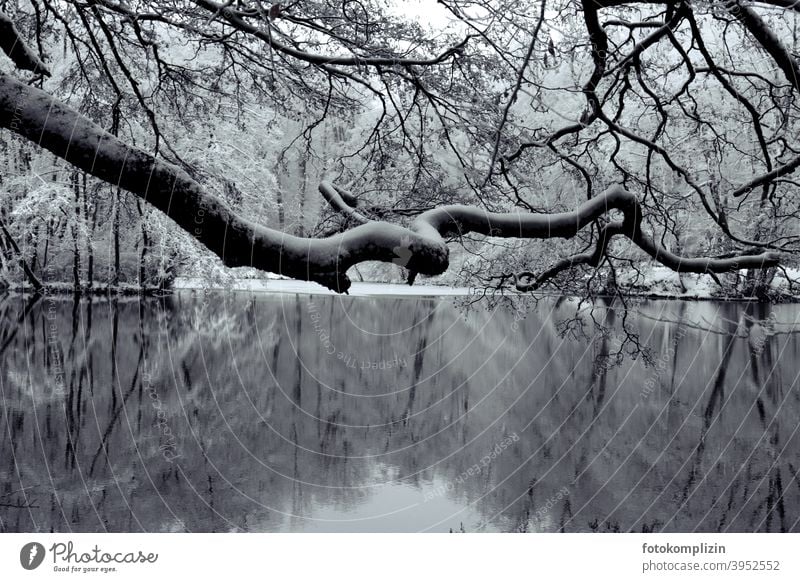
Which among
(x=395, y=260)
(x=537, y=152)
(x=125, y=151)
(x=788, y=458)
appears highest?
(x=537, y=152)

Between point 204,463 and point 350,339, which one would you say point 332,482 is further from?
point 350,339

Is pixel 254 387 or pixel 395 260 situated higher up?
pixel 395 260

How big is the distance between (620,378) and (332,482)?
5.78 meters

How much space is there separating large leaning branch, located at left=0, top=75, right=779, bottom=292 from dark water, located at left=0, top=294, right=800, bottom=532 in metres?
2.34

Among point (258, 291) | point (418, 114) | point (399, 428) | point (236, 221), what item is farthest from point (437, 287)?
point (236, 221)

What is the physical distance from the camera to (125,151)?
1.78 meters

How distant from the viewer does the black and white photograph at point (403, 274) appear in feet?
7.74

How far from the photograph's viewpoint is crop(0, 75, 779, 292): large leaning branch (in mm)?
1540

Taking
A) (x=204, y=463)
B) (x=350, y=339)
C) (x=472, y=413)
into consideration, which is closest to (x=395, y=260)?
(x=204, y=463)

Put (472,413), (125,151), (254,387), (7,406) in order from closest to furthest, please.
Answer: (125,151)
(7,406)
(472,413)
(254,387)

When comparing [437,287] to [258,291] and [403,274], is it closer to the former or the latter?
[258,291]

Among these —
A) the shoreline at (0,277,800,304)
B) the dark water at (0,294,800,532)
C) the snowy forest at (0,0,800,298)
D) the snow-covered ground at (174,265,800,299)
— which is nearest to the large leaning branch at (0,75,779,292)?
the snowy forest at (0,0,800,298)

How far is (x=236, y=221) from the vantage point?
168cm

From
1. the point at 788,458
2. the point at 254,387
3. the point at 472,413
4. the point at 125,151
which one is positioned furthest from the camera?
the point at 254,387
